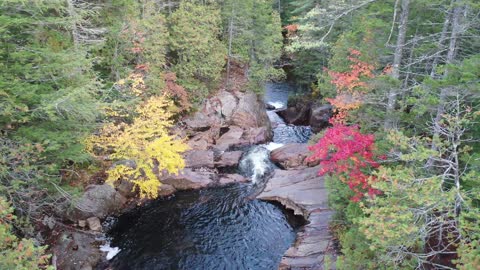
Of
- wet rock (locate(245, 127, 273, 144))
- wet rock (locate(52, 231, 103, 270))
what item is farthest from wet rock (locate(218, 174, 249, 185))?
wet rock (locate(52, 231, 103, 270))

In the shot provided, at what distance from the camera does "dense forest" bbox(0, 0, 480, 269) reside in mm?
7277

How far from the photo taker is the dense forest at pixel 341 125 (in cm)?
728

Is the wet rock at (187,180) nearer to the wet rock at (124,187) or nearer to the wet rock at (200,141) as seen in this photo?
the wet rock at (124,187)

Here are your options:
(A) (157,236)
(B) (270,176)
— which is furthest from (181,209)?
(B) (270,176)

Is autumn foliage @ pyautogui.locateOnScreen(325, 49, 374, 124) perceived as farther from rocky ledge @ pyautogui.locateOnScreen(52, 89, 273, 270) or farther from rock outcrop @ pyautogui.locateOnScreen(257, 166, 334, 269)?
rocky ledge @ pyautogui.locateOnScreen(52, 89, 273, 270)

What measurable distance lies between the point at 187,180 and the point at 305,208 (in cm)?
671

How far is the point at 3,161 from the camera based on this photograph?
1013cm

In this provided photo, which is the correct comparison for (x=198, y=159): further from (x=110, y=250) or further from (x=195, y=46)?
(x=110, y=250)

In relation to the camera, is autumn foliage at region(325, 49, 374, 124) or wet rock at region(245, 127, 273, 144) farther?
wet rock at region(245, 127, 273, 144)

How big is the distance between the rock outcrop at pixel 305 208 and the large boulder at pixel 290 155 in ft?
5.11

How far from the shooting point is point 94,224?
1550cm

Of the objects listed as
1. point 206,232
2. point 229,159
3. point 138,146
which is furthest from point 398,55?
point 229,159

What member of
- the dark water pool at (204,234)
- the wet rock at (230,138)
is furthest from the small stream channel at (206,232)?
the wet rock at (230,138)

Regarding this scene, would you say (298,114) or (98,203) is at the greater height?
(298,114)
